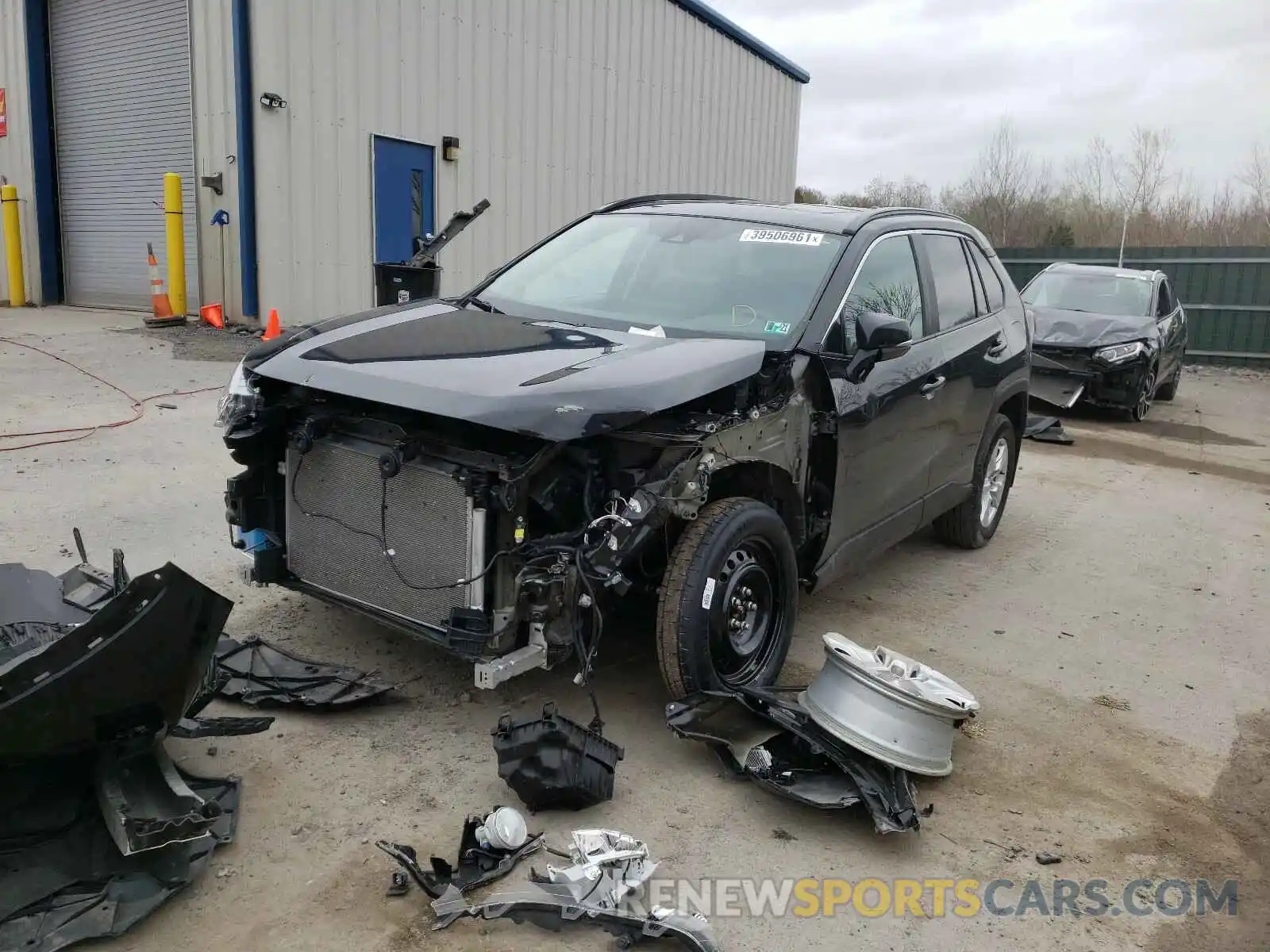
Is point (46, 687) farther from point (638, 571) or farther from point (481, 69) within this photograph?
point (481, 69)

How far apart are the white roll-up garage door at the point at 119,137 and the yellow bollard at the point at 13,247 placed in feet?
1.73

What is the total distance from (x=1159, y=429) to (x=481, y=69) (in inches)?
372

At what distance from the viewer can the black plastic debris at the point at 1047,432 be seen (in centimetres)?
1019

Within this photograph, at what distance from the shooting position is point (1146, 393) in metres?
11.9

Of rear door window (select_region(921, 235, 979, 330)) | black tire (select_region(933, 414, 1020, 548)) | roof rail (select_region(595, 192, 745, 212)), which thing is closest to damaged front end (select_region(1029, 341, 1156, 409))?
black tire (select_region(933, 414, 1020, 548))

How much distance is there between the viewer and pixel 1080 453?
9844 millimetres

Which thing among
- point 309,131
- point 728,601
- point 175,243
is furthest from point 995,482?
point 175,243

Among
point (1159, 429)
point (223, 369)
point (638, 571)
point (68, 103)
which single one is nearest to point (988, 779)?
point (638, 571)

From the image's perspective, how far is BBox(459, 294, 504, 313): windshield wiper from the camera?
4.66 metres

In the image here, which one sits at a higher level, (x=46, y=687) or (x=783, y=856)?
(x=46, y=687)

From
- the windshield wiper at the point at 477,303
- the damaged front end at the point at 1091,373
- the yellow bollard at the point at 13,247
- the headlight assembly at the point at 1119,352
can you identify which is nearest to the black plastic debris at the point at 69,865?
the windshield wiper at the point at 477,303

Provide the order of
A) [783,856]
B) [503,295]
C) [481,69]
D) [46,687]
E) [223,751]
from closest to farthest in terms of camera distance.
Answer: [46,687]
[783,856]
[223,751]
[503,295]
[481,69]

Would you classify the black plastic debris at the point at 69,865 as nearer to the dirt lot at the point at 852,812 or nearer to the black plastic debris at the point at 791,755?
the dirt lot at the point at 852,812

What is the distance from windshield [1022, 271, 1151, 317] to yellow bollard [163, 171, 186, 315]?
9.93 m
